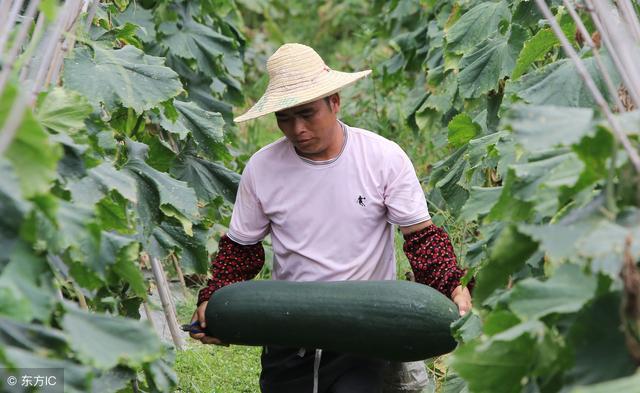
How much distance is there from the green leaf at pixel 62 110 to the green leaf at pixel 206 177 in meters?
2.08

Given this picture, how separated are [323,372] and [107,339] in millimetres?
2002

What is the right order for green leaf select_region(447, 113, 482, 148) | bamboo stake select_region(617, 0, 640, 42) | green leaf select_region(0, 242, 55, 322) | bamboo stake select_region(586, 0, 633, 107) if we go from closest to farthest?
1. green leaf select_region(0, 242, 55, 322)
2. bamboo stake select_region(586, 0, 633, 107)
3. bamboo stake select_region(617, 0, 640, 42)
4. green leaf select_region(447, 113, 482, 148)

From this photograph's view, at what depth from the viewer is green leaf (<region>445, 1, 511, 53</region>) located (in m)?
5.00

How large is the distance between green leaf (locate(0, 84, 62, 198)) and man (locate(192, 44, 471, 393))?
1.88 m

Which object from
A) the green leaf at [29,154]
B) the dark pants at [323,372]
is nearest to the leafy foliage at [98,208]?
the green leaf at [29,154]

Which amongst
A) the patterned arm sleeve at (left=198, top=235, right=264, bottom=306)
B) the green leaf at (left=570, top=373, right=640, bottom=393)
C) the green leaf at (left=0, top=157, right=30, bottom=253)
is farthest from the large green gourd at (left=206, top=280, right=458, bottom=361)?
the green leaf at (left=570, top=373, right=640, bottom=393)

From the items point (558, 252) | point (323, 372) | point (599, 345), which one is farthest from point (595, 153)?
point (323, 372)

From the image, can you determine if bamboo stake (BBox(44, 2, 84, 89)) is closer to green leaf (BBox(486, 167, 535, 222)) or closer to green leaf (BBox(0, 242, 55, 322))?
green leaf (BBox(0, 242, 55, 322))

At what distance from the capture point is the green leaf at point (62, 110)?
270 cm

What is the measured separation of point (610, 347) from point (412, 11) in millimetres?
6540

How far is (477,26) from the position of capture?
504 centimetres

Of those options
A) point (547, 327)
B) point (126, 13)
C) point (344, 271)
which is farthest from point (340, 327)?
point (126, 13)

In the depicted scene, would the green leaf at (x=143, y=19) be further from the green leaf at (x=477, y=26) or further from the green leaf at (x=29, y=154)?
the green leaf at (x=29, y=154)

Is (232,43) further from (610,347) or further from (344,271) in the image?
(610,347)
